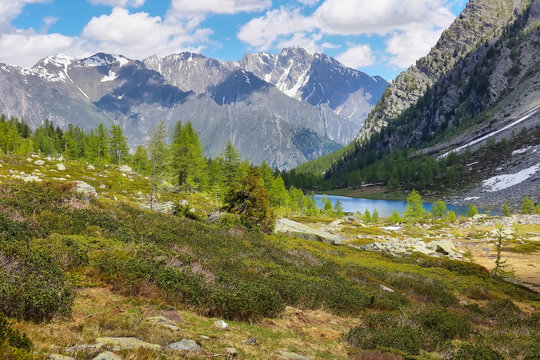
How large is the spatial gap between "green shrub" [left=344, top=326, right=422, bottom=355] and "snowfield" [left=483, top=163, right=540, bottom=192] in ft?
461

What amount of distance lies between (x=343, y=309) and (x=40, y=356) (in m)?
12.5

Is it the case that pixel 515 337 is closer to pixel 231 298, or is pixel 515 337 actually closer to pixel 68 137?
pixel 231 298

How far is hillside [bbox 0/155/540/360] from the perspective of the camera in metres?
7.48

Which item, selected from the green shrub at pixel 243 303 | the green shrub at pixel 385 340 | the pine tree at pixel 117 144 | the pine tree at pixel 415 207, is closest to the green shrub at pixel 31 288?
the green shrub at pixel 243 303

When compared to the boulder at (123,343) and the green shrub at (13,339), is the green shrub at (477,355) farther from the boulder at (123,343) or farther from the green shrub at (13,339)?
the green shrub at (13,339)

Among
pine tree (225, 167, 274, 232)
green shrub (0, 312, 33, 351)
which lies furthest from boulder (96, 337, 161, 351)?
pine tree (225, 167, 274, 232)

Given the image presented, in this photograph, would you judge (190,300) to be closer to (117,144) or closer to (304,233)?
(304,233)

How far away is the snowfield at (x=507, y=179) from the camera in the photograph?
123688mm

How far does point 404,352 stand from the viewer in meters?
10.0

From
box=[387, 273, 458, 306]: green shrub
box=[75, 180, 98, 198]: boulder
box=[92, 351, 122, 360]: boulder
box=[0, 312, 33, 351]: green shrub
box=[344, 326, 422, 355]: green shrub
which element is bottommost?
box=[387, 273, 458, 306]: green shrub

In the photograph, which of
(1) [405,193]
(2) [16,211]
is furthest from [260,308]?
(1) [405,193]

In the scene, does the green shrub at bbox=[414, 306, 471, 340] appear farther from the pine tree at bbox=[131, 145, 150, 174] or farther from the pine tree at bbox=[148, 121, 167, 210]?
the pine tree at bbox=[131, 145, 150, 174]

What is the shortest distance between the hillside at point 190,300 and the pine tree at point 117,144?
69823mm

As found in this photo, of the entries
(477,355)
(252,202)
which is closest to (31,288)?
(477,355)
